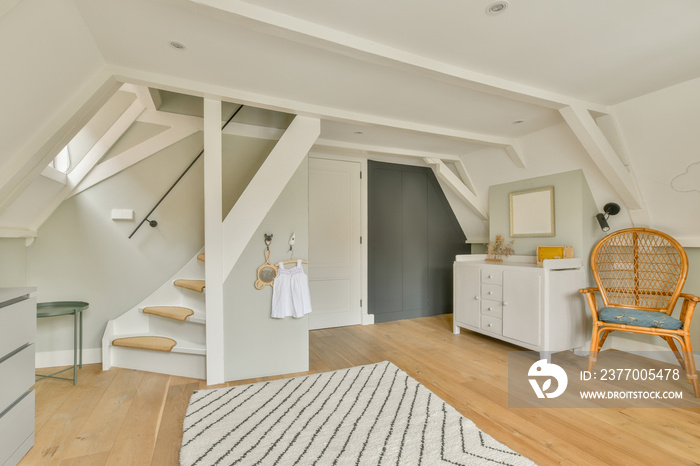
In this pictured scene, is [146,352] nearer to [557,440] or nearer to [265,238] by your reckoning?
[265,238]

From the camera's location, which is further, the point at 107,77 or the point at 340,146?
the point at 340,146

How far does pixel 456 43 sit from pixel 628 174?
2113 millimetres

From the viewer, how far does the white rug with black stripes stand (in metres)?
1.65

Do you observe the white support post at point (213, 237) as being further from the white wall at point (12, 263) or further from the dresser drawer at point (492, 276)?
the dresser drawer at point (492, 276)

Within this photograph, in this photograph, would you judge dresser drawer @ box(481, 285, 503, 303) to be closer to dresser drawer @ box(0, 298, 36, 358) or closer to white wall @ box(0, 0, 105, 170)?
dresser drawer @ box(0, 298, 36, 358)

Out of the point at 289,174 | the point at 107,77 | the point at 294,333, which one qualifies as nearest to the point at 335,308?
the point at 294,333

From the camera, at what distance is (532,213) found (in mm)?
3637

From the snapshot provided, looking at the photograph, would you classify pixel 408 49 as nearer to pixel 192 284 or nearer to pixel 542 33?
pixel 542 33

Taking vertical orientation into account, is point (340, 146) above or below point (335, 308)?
above

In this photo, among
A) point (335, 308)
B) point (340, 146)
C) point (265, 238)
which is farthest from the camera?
point (335, 308)

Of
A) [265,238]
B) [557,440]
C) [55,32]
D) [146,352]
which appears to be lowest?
[557,440]

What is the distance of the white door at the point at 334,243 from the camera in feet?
13.3

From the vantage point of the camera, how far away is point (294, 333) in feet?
9.04

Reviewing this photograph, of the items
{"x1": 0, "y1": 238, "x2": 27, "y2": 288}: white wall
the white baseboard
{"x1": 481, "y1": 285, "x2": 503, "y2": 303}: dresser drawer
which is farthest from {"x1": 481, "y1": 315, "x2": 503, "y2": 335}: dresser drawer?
{"x1": 0, "y1": 238, "x2": 27, "y2": 288}: white wall
